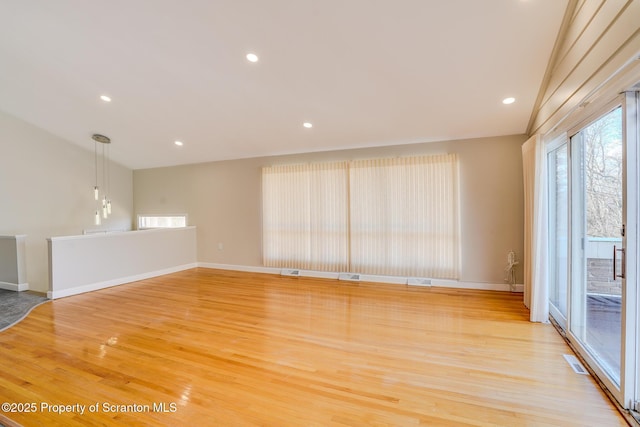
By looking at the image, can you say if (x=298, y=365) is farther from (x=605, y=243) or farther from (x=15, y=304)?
(x=15, y=304)

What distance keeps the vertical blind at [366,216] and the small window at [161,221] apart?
8.32 ft

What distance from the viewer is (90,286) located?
198 inches

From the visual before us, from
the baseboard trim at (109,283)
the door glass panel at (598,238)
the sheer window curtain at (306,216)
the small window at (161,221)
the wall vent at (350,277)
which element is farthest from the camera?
the small window at (161,221)

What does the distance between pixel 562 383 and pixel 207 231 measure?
6.58 meters

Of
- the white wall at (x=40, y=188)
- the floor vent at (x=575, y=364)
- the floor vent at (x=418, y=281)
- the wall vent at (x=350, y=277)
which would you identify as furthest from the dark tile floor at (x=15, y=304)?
the floor vent at (x=575, y=364)

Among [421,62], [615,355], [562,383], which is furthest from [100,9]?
[615,355]

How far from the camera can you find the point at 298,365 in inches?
102

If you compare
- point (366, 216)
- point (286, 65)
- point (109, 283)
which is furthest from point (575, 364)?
point (109, 283)

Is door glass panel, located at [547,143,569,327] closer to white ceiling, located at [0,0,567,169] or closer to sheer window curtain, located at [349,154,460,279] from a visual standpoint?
white ceiling, located at [0,0,567,169]

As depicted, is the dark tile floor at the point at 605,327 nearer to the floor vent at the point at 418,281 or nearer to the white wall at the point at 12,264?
→ the floor vent at the point at 418,281

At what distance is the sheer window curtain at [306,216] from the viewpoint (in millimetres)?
5711

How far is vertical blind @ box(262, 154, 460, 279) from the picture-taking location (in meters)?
5.02

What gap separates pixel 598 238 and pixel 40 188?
29.9 feet

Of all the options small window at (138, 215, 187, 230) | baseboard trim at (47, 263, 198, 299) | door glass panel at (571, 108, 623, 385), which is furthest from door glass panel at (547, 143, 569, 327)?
small window at (138, 215, 187, 230)
